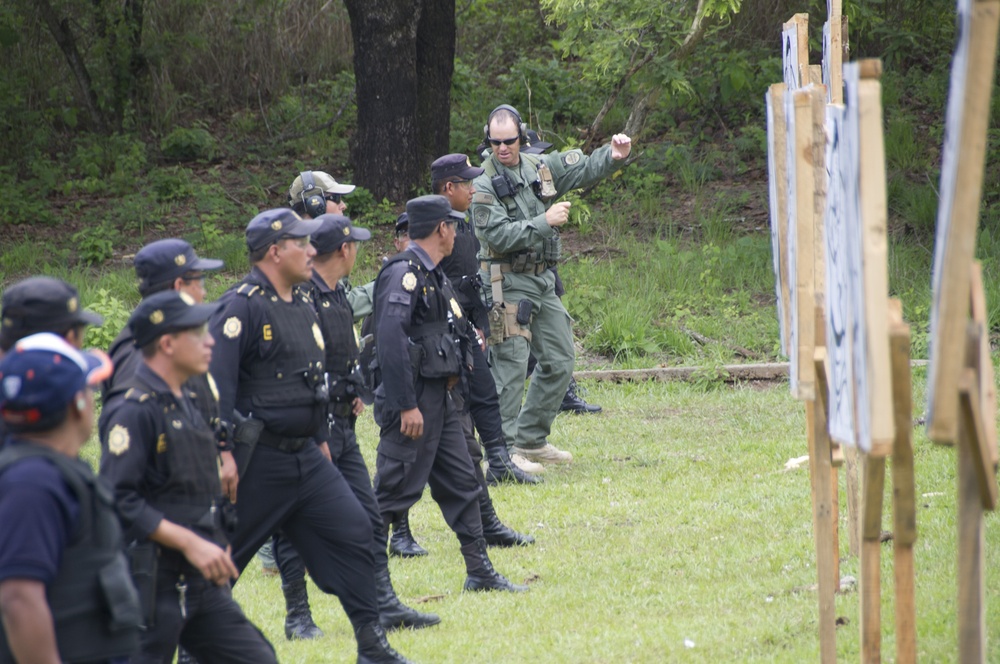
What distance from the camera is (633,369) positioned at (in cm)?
1186

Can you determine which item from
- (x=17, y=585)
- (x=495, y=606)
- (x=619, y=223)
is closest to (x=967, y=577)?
(x=17, y=585)

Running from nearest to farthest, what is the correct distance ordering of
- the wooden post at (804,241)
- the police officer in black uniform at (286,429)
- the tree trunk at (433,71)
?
the wooden post at (804,241) → the police officer in black uniform at (286,429) → the tree trunk at (433,71)

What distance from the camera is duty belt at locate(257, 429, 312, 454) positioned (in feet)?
16.4

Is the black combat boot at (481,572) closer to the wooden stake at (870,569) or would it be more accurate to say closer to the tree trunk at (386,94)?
the wooden stake at (870,569)

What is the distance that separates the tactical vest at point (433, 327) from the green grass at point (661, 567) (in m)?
1.22

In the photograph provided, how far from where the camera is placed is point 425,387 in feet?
20.8

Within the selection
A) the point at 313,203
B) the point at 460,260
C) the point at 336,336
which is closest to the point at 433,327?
the point at 336,336

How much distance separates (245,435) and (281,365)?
0.34m

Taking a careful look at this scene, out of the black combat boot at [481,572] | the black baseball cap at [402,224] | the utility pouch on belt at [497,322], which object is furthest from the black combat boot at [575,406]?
the black combat boot at [481,572]

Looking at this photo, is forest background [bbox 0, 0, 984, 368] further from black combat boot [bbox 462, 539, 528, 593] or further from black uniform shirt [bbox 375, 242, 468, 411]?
black uniform shirt [bbox 375, 242, 468, 411]

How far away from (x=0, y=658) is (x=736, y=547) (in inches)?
178

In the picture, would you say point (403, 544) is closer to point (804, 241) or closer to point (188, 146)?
point (804, 241)

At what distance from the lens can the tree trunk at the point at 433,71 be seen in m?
16.5

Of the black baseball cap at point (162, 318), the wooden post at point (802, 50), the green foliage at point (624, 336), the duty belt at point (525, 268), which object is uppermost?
the wooden post at point (802, 50)
